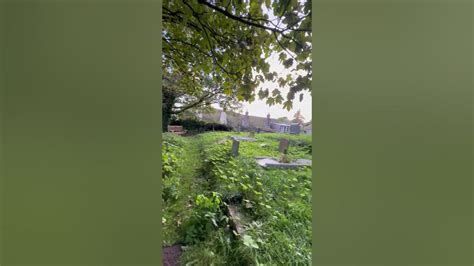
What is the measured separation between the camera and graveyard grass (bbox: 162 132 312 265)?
0.90 meters

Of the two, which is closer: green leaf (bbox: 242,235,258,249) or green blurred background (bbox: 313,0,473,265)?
green blurred background (bbox: 313,0,473,265)

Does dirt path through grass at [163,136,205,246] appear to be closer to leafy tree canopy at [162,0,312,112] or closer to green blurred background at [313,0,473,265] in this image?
leafy tree canopy at [162,0,312,112]

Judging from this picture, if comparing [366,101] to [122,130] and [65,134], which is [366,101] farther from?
[65,134]

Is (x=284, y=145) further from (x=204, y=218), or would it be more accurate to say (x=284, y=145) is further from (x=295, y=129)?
(x=204, y=218)

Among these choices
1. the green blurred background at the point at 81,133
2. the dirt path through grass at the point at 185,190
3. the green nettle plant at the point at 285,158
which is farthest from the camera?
the green nettle plant at the point at 285,158

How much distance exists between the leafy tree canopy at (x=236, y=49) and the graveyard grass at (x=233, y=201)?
0.22 metres

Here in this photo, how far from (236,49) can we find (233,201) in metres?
0.74

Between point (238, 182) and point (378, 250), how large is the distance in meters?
0.60

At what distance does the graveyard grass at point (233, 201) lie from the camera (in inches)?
35.3

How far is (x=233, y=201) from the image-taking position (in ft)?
3.21

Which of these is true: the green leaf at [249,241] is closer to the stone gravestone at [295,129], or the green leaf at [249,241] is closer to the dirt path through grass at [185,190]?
the dirt path through grass at [185,190]

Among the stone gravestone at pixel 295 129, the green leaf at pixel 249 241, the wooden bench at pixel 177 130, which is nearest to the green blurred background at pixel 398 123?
the stone gravestone at pixel 295 129

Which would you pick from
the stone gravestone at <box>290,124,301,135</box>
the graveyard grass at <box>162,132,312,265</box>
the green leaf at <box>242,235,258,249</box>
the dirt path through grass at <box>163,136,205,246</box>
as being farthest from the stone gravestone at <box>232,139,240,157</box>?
the green leaf at <box>242,235,258,249</box>

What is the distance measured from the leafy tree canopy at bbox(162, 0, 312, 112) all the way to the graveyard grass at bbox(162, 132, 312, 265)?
0.22 metres
